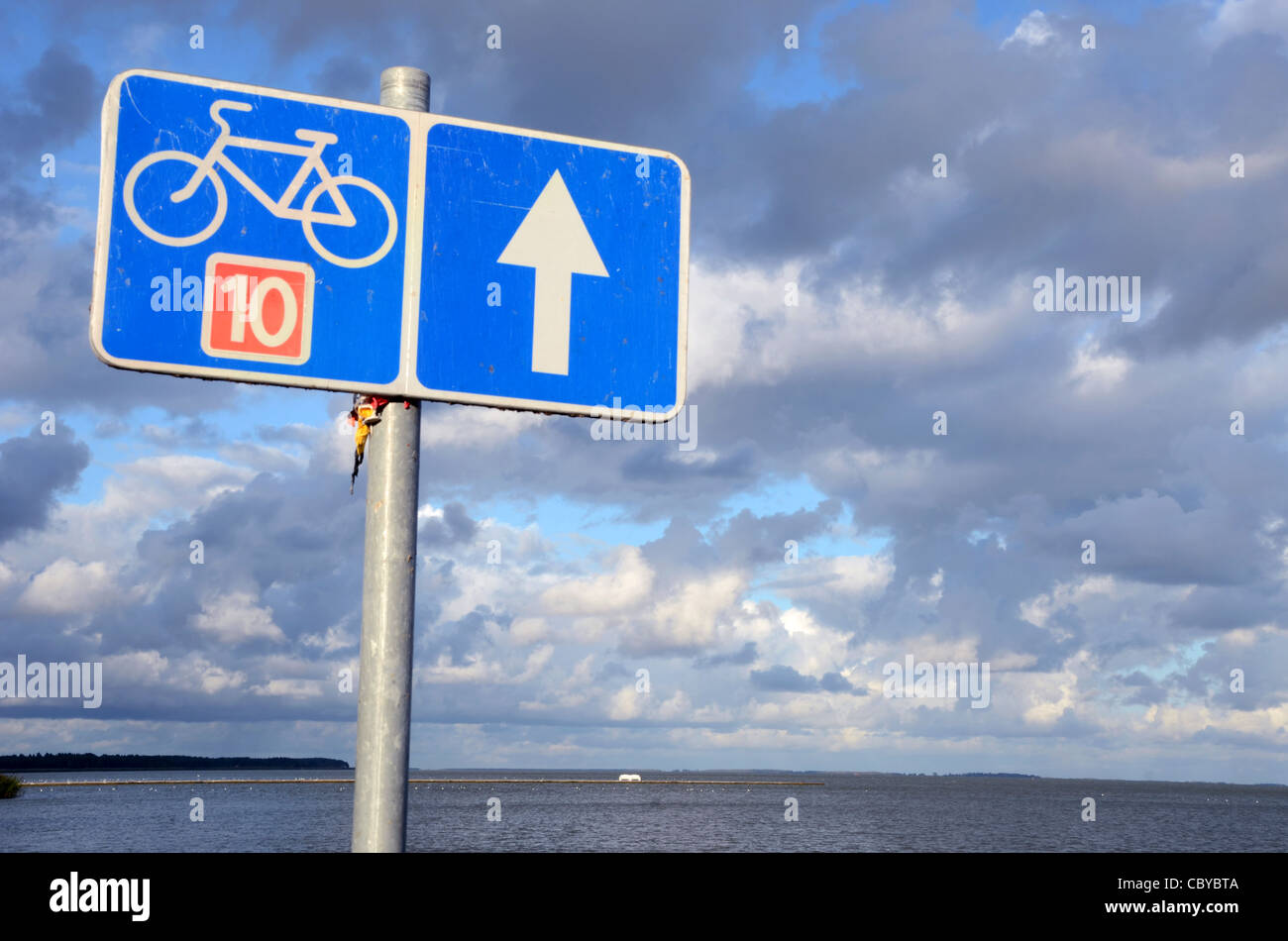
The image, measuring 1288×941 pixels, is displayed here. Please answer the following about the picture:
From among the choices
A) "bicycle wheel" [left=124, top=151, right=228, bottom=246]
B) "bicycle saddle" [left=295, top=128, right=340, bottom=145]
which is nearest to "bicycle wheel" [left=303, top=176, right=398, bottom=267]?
"bicycle saddle" [left=295, top=128, right=340, bottom=145]

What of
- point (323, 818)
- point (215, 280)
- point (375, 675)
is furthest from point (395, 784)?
point (323, 818)

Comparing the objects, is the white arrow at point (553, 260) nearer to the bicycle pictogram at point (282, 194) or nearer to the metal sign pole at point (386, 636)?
the bicycle pictogram at point (282, 194)

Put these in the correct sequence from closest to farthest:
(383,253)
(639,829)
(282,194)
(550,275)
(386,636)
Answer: (386,636), (282,194), (383,253), (550,275), (639,829)

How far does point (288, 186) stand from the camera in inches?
139

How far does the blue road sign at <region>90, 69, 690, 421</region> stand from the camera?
11.1 ft

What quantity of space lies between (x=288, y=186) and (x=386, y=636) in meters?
1.47

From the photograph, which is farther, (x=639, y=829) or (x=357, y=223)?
(x=639, y=829)

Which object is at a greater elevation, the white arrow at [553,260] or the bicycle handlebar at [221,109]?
the bicycle handlebar at [221,109]

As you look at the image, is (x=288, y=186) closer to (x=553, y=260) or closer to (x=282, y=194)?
(x=282, y=194)

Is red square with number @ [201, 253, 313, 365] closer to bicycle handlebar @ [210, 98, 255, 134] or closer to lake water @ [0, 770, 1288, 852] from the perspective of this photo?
bicycle handlebar @ [210, 98, 255, 134]

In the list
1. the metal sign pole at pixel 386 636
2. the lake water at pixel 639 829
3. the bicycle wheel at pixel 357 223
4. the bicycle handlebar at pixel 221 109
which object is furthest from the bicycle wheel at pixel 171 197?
the lake water at pixel 639 829

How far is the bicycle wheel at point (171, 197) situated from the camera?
337cm

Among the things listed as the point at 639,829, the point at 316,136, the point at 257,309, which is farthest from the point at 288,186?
the point at 639,829
